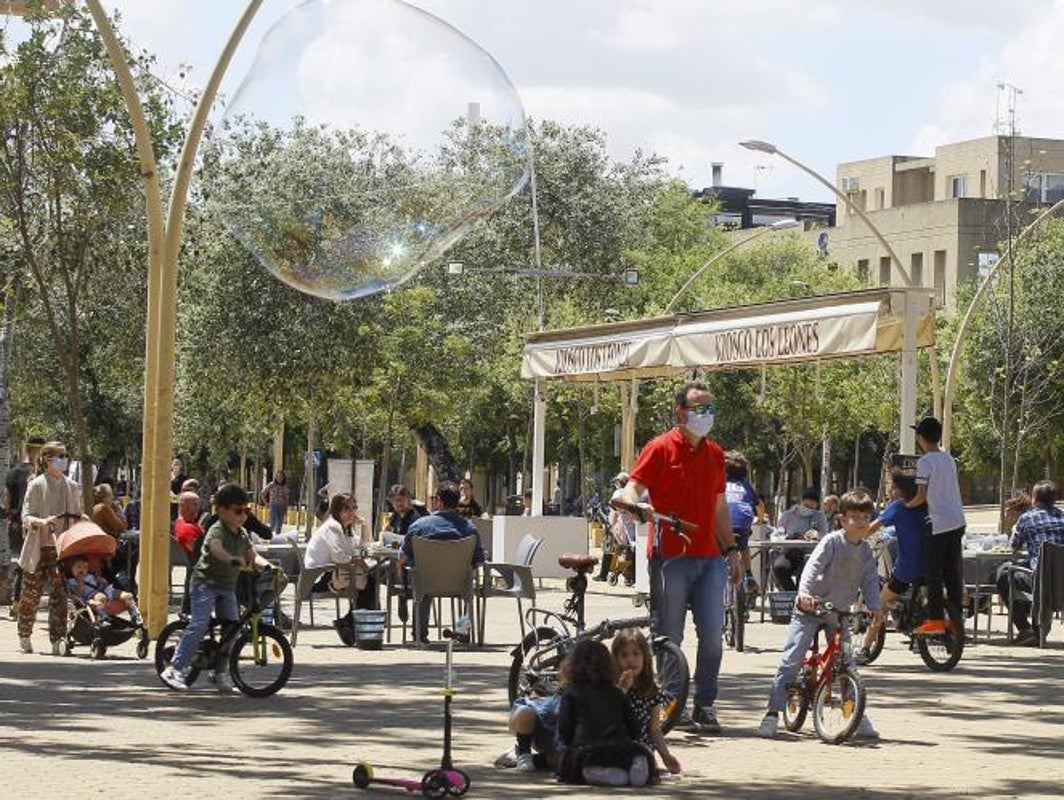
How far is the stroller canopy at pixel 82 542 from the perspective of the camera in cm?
1942

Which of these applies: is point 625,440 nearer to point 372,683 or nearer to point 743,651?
point 743,651

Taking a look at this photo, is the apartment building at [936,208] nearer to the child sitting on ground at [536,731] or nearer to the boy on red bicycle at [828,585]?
the boy on red bicycle at [828,585]

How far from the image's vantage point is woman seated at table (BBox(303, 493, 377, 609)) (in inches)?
856

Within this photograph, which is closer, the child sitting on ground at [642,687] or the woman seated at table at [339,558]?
the child sitting on ground at [642,687]

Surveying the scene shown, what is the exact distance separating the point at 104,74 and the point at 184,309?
27.8 meters

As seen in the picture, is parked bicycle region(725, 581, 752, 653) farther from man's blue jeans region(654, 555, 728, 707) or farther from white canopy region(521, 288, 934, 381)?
man's blue jeans region(654, 555, 728, 707)

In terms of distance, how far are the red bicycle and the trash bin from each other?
24.5ft

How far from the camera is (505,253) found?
64.1 m

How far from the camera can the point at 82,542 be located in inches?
765

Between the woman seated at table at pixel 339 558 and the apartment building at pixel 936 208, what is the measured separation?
59.4m

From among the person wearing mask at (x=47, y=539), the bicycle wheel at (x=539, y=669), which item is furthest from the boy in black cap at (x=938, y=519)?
the person wearing mask at (x=47, y=539)

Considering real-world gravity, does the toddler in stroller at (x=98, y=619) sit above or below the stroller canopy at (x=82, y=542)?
below

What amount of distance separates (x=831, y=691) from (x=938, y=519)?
5735 millimetres

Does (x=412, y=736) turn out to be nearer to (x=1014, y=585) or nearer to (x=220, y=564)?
(x=220, y=564)
